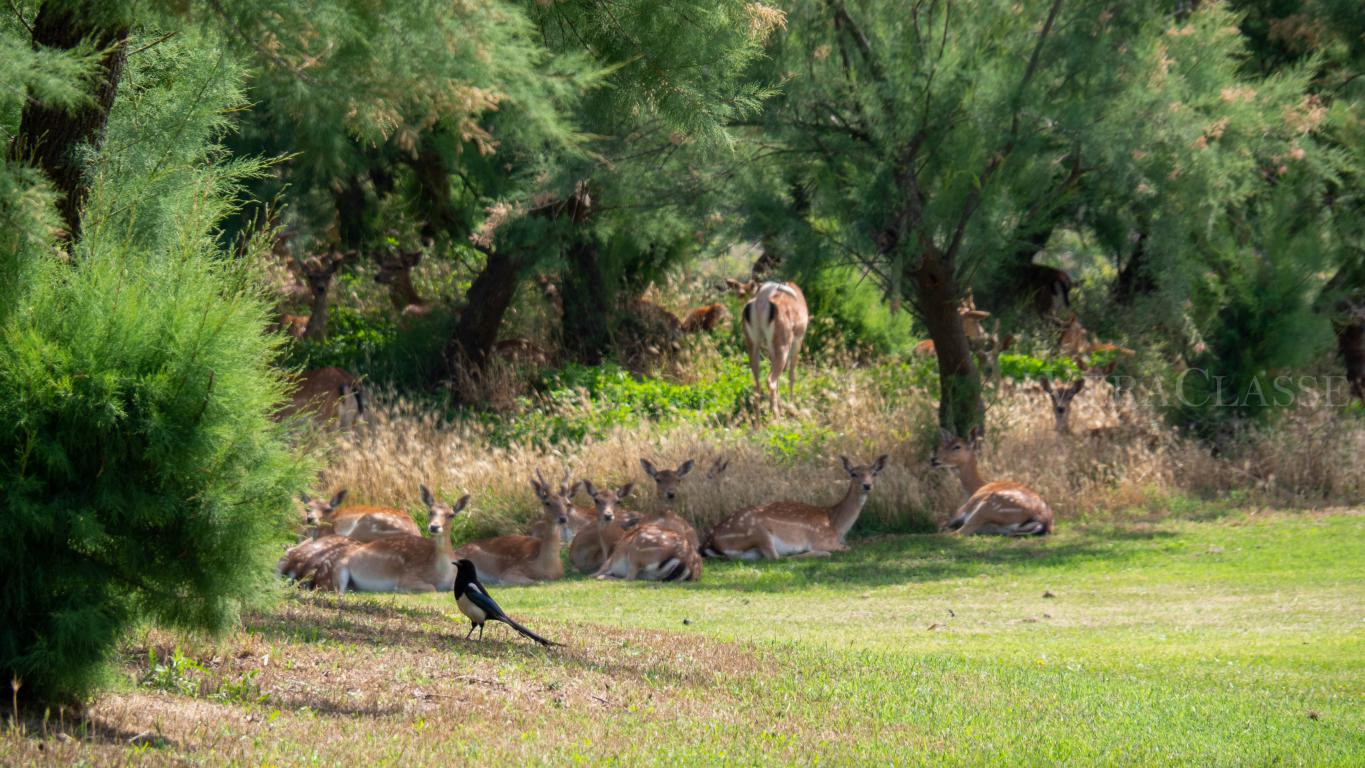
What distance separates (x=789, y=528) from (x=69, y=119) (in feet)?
33.1

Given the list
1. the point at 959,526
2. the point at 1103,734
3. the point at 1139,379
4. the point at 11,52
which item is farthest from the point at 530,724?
the point at 1139,379

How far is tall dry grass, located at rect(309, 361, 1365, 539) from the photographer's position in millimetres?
18609

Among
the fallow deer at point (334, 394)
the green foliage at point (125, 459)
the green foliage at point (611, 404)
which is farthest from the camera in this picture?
the fallow deer at point (334, 394)

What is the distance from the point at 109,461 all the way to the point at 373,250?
23.1m

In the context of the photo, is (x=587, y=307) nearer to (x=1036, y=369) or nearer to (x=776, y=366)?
(x=776, y=366)

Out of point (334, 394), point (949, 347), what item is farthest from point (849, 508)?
point (334, 394)

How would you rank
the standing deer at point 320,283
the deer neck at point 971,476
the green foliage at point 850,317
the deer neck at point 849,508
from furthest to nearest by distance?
the green foliage at point 850,317 → the standing deer at point 320,283 → the deer neck at point 971,476 → the deer neck at point 849,508

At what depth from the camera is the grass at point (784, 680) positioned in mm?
7152

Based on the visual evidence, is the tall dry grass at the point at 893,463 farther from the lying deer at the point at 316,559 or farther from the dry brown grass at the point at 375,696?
the dry brown grass at the point at 375,696

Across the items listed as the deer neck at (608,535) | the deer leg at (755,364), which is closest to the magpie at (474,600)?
the deer neck at (608,535)

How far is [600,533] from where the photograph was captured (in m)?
16.8

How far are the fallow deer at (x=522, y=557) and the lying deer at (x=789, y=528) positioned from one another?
189 centimetres

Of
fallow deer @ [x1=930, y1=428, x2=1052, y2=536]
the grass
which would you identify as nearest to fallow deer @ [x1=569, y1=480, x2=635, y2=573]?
the grass

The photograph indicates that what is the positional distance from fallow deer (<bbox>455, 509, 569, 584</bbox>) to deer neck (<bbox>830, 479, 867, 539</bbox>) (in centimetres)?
310
